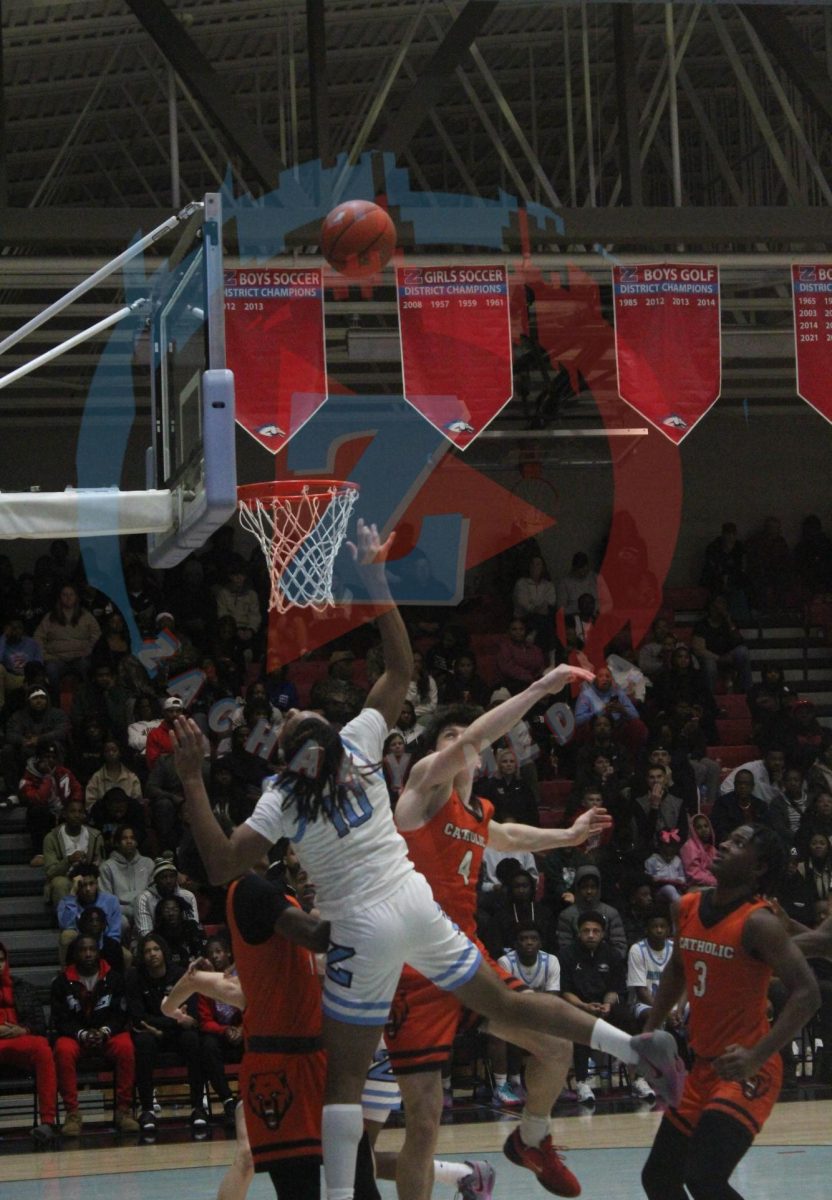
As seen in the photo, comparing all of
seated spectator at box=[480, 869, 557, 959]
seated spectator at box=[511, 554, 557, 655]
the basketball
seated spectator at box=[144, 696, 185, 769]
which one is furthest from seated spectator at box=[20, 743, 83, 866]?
the basketball

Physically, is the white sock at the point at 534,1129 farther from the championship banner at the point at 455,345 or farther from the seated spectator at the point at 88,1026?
the championship banner at the point at 455,345

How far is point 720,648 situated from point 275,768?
612 cm

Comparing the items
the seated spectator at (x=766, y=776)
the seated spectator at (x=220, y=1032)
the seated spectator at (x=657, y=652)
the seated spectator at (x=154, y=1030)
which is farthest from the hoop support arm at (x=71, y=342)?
the seated spectator at (x=657, y=652)

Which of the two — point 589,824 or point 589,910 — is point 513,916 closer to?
point 589,910

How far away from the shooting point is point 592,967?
40.7 ft

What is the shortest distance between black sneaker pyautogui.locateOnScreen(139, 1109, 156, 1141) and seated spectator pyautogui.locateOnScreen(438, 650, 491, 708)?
16.8 feet

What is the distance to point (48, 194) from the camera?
1703 centimetres

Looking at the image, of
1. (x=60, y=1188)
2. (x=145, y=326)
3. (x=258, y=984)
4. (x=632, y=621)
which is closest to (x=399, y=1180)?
→ (x=258, y=984)

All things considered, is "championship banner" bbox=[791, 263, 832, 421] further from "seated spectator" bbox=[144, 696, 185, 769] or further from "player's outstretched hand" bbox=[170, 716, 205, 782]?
"player's outstretched hand" bbox=[170, 716, 205, 782]

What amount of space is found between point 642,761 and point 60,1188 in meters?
6.79

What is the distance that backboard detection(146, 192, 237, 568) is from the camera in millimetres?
7023

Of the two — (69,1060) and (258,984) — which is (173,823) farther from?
(258,984)

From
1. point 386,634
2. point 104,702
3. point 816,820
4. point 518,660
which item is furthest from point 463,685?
point 386,634

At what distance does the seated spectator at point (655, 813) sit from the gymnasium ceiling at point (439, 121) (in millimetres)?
4118
